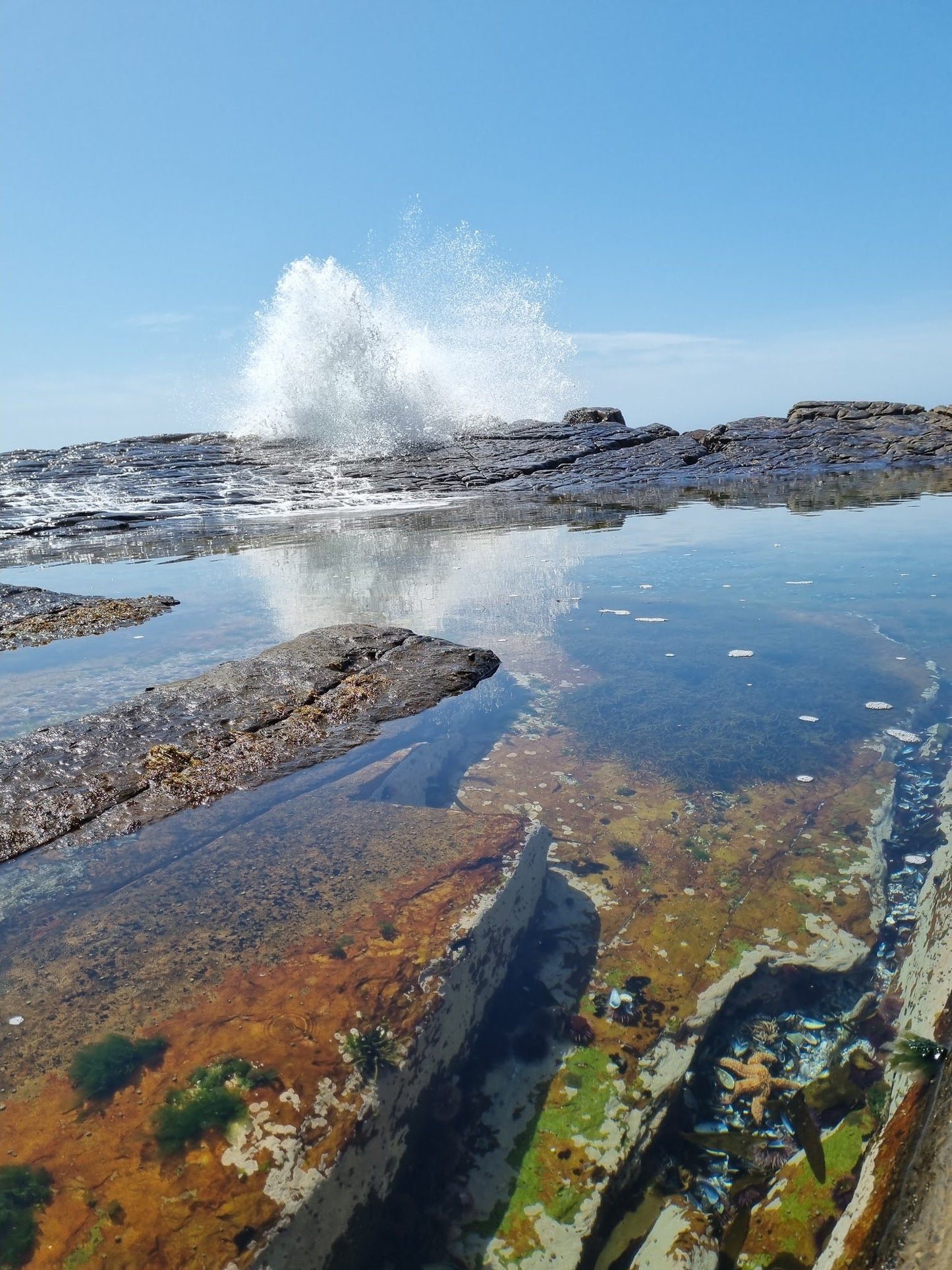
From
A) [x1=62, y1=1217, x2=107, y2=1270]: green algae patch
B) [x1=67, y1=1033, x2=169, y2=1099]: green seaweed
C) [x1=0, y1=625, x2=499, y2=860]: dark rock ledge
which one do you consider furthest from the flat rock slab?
[x1=62, y1=1217, x2=107, y2=1270]: green algae patch

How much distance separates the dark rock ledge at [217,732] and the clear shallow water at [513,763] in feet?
0.55

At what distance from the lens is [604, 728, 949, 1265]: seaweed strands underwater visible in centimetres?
152

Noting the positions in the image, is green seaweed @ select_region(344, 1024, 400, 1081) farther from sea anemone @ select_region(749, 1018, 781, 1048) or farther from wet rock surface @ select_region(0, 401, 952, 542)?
wet rock surface @ select_region(0, 401, 952, 542)

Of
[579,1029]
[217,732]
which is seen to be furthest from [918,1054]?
[217,732]

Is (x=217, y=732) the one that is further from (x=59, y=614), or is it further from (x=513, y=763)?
(x=59, y=614)

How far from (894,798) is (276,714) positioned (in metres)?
2.56

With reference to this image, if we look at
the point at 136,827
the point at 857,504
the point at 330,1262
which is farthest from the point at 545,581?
the point at 857,504

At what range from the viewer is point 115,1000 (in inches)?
70.2

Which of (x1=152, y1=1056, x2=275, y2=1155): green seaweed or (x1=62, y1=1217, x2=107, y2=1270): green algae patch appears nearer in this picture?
(x1=62, y1=1217, x2=107, y2=1270): green algae patch

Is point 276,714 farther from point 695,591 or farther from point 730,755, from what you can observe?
point 695,591

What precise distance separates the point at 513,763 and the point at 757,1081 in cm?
158

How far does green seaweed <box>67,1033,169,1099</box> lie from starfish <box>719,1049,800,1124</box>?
129 centimetres

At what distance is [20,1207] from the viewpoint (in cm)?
129

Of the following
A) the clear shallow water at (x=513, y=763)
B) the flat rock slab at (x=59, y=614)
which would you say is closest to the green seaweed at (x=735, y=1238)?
the clear shallow water at (x=513, y=763)
